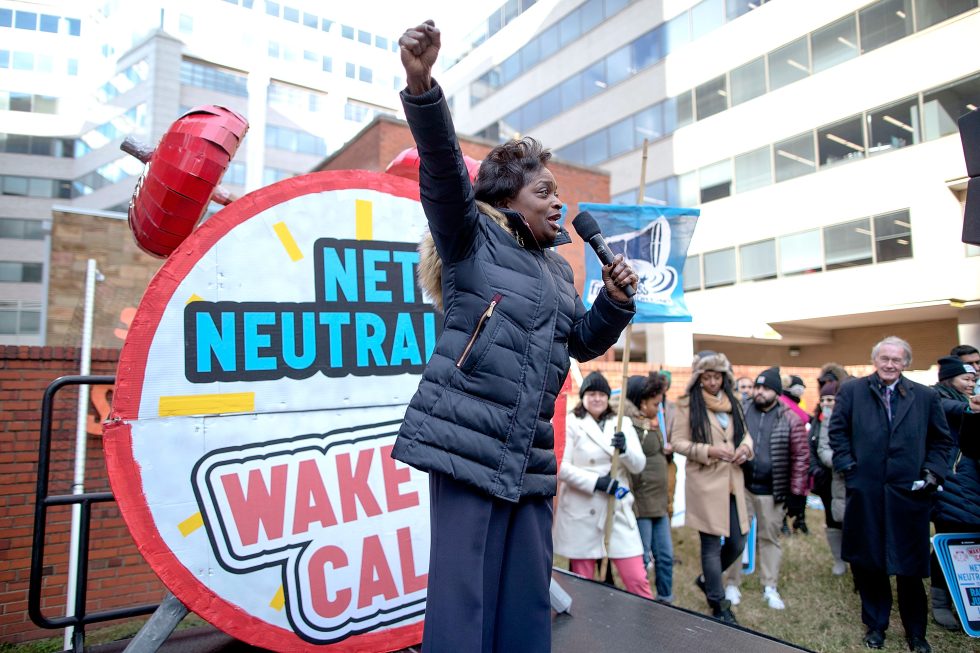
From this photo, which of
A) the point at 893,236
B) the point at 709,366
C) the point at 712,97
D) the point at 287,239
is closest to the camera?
the point at 287,239

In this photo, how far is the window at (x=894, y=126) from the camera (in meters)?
17.4

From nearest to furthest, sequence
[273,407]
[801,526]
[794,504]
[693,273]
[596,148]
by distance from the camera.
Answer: [273,407] → [794,504] → [801,526] → [693,273] → [596,148]

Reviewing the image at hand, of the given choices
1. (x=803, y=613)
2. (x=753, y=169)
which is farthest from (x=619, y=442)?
(x=753, y=169)

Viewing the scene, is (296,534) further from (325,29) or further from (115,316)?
(325,29)

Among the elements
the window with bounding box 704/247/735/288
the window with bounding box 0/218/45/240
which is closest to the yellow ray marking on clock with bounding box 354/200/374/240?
the window with bounding box 0/218/45/240

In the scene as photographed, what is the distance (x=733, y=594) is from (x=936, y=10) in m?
18.7

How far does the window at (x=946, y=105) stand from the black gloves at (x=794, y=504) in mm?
15633

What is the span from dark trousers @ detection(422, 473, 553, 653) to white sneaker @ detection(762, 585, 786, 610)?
411cm

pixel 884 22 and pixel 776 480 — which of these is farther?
pixel 884 22

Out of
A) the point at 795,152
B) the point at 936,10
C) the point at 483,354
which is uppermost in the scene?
the point at 936,10

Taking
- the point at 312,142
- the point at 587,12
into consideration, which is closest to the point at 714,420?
the point at 587,12

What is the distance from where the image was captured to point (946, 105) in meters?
16.7

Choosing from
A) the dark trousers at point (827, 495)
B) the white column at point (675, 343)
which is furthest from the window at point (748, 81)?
the dark trousers at point (827, 495)

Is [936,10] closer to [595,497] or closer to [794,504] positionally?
[794,504]
